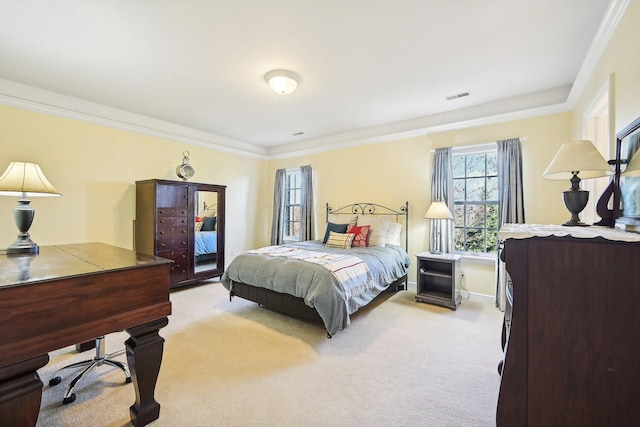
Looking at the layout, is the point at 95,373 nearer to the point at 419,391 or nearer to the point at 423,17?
the point at 419,391

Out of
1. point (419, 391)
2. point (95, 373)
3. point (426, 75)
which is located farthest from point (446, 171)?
point (95, 373)

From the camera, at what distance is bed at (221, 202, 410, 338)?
2631 mm

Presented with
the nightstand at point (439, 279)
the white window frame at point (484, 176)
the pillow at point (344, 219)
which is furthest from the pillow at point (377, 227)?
the white window frame at point (484, 176)

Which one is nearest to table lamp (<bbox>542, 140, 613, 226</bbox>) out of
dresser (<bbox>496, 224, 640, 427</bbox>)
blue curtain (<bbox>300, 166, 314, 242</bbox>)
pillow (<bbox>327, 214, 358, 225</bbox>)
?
dresser (<bbox>496, 224, 640, 427</bbox>)

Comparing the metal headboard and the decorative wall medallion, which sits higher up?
the decorative wall medallion

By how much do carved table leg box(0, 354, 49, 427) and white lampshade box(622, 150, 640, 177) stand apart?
124 inches

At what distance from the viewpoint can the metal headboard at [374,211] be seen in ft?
14.7

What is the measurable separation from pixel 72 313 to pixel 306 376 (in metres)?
1.55

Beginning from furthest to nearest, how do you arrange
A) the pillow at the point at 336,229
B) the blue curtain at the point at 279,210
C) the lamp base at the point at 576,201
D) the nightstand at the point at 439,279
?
the blue curtain at the point at 279,210 < the pillow at the point at 336,229 < the nightstand at the point at 439,279 < the lamp base at the point at 576,201

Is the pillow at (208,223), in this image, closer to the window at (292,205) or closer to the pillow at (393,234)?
the window at (292,205)

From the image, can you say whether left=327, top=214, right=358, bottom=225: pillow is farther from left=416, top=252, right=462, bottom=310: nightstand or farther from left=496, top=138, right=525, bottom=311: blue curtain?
left=496, top=138, right=525, bottom=311: blue curtain

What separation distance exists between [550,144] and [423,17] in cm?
258

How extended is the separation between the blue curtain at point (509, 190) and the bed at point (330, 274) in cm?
123

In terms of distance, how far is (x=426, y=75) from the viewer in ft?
9.75
